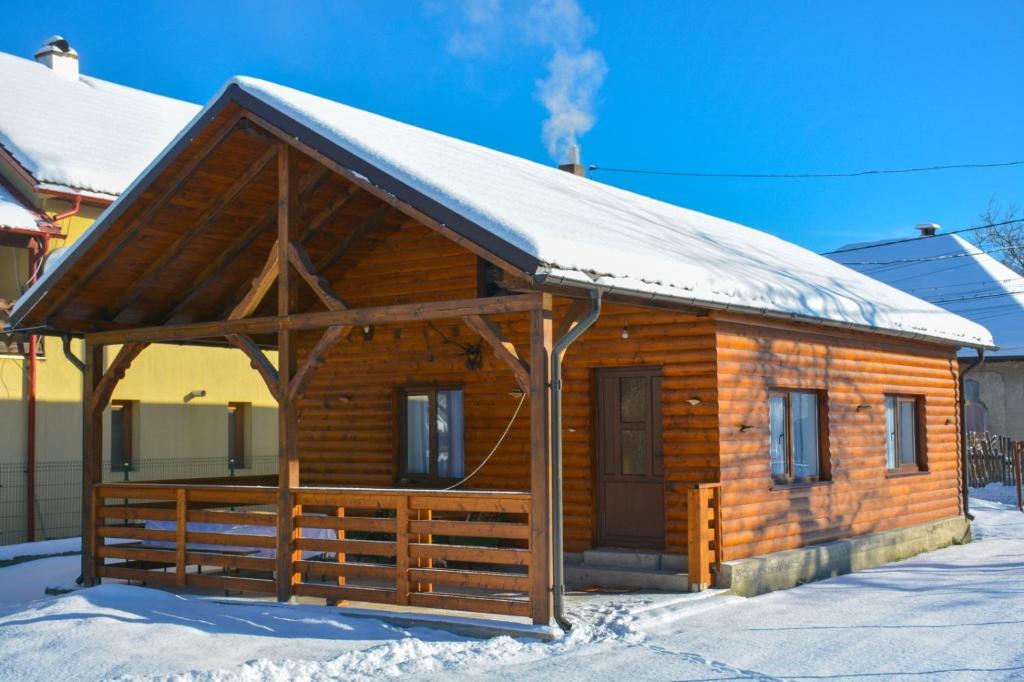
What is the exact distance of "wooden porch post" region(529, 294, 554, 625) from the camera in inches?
356

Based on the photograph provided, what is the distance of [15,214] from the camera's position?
61.5ft

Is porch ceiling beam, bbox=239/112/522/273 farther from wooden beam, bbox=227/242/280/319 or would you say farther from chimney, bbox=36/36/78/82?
chimney, bbox=36/36/78/82

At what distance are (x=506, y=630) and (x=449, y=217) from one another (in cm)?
324

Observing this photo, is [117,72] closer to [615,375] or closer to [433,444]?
[433,444]

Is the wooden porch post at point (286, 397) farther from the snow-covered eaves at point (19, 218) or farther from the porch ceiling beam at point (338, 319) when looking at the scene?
the snow-covered eaves at point (19, 218)

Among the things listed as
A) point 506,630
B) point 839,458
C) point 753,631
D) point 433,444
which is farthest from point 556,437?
point 839,458

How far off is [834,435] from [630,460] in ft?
9.26

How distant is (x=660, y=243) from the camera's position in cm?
1208

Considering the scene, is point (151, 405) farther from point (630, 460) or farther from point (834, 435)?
point (834, 435)

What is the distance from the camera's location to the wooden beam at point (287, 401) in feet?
35.1

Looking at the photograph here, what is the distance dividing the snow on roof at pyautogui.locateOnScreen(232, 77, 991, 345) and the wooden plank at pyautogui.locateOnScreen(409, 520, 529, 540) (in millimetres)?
2027

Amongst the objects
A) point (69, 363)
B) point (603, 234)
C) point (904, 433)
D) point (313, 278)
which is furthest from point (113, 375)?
point (904, 433)

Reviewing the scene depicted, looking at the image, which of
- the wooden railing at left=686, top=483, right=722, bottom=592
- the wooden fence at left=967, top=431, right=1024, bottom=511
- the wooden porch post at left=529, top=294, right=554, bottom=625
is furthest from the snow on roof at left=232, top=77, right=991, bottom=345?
the wooden fence at left=967, top=431, right=1024, bottom=511

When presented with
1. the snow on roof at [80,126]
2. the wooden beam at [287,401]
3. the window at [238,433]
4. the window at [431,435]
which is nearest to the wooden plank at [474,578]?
the wooden beam at [287,401]
